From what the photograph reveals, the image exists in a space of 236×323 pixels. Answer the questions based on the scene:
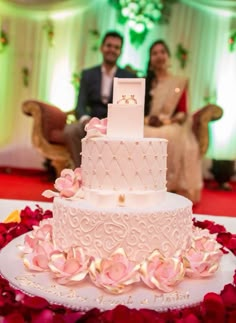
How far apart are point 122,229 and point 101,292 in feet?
0.49

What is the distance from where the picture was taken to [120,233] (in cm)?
A: 98

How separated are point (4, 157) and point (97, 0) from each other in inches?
82.7

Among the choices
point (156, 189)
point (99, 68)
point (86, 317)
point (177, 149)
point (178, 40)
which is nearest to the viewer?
point (86, 317)

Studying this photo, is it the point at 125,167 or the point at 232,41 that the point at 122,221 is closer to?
the point at 125,167

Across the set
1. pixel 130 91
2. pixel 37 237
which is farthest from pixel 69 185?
pixel 130 91

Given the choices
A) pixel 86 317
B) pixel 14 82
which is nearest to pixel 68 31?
pixel 14 82

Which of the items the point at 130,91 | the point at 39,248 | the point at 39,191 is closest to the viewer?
the point at 39,248

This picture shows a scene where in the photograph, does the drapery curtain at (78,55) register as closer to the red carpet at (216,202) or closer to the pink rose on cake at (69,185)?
the red carpet at (216,202)

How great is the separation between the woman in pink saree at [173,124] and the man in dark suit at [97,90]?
0.77 ft

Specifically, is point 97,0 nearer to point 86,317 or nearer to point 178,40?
point 178,40

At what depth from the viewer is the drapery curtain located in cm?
488

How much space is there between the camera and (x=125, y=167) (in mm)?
1044

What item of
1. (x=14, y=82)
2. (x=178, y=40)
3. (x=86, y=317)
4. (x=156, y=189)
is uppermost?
(x=178, y=40)

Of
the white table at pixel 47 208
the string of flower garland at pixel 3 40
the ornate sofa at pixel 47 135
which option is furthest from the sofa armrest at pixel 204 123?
the string of flower garland at pixel 3 40
